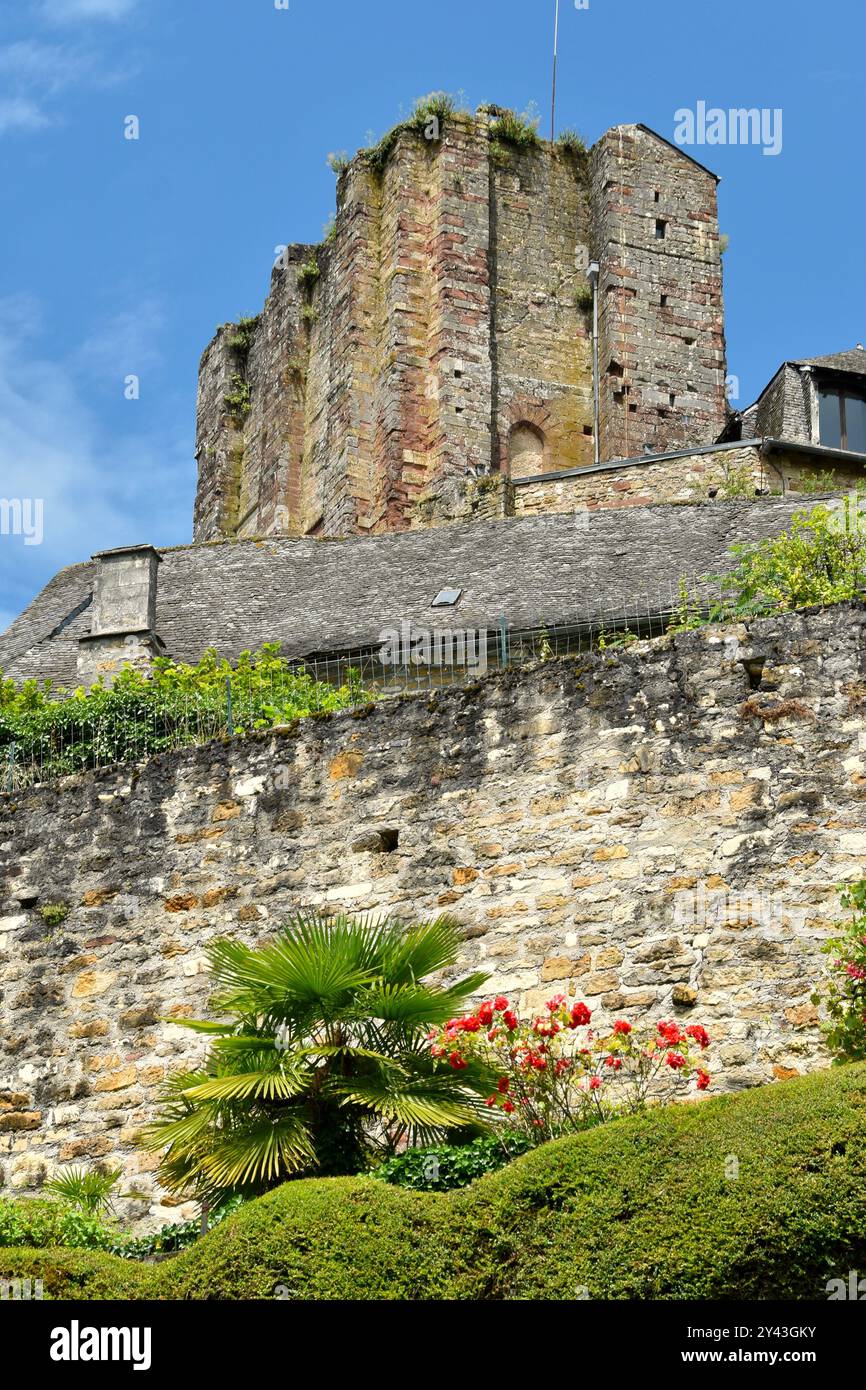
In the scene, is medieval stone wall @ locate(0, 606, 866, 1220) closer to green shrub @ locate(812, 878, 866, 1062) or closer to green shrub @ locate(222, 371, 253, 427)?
green shrub @ locate(812, 878, 866, 1062)

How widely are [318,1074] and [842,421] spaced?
68.4 feet

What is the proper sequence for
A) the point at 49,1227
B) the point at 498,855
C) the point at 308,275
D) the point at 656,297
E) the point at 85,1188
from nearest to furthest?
the point at 49,1227 → the point at 85,1188 → the point at 498,855 → the point at 656,297 → the point at 308,275

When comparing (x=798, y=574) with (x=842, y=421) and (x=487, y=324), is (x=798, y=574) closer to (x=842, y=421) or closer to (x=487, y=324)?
(x=842, y=421)

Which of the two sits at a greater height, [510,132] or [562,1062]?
[510,132]

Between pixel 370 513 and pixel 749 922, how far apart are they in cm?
2159

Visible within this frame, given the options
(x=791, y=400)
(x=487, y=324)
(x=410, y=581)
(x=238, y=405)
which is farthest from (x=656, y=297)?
(x=410, y=581)

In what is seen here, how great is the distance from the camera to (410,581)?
20.8 m

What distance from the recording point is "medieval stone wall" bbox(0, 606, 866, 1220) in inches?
491

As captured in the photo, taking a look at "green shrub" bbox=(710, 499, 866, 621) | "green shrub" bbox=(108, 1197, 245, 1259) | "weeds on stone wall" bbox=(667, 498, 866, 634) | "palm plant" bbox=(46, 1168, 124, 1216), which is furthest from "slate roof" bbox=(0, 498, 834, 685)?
"green shrub" bbox=(108, 1197, 245, 1259)

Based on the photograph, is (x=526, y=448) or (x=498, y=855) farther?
(x=526, y=448)

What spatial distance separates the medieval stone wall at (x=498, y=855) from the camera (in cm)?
1246

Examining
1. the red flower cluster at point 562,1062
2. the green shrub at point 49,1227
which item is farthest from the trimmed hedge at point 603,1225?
the red flower cluster at point 562,1062

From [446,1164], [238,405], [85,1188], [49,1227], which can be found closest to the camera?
[446,1164]

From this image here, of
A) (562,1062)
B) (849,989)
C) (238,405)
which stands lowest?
(562,1062)
